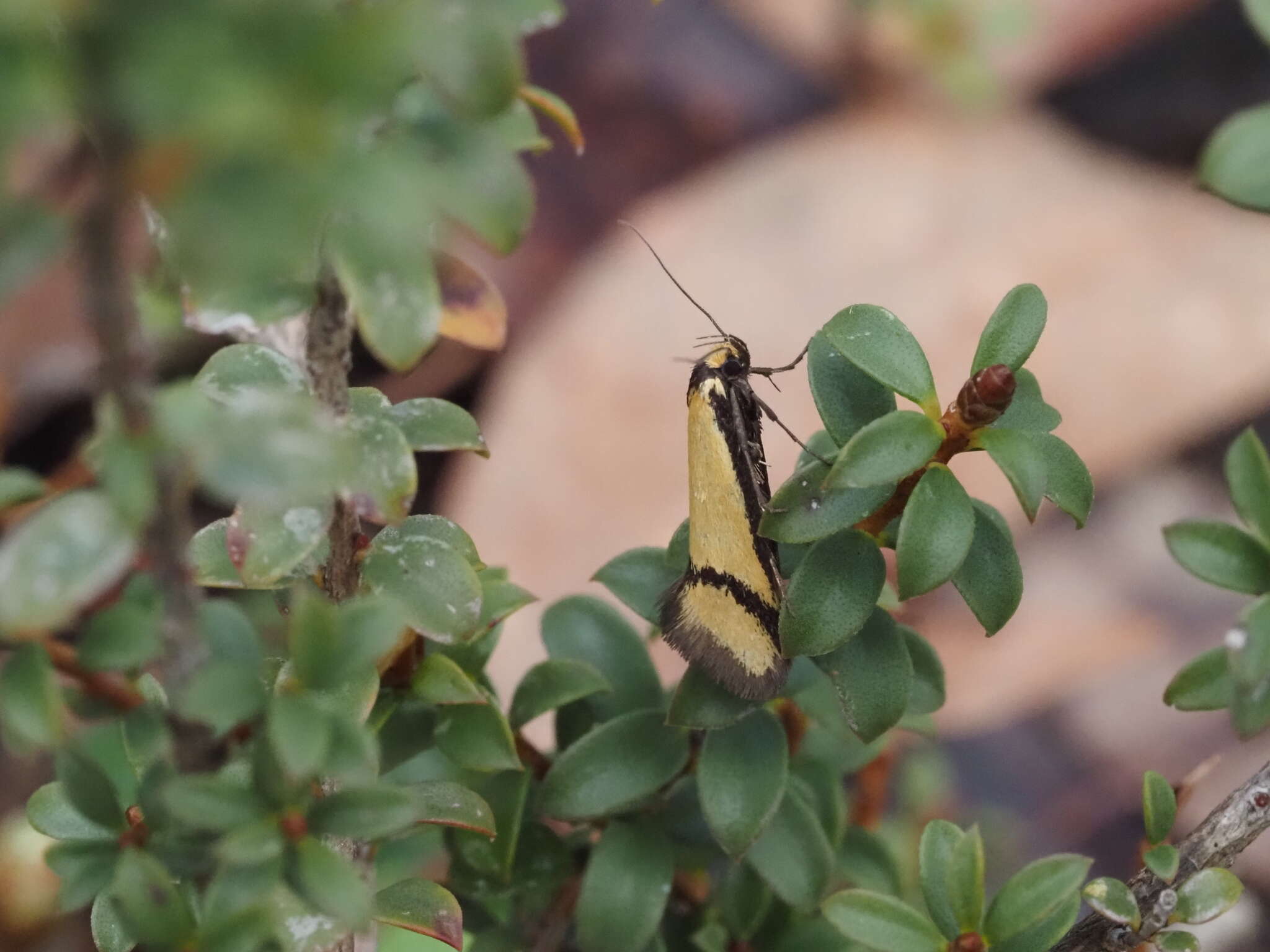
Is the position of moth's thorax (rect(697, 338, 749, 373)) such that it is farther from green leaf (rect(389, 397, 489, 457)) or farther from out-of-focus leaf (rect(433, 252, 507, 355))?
green leaf (rect(389, 397, 489, 457))

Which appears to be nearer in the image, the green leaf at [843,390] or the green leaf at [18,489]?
the green leaf at [18,489]

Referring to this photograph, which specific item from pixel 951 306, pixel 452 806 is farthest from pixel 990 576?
pixel 951 306

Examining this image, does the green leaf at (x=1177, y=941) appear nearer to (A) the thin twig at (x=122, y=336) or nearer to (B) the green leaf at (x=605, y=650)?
(B) the green leaf at (x=605, y=650)

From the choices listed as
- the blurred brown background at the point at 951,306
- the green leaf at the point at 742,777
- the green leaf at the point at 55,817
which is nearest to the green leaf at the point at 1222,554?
the green leaf at the point at 742,777

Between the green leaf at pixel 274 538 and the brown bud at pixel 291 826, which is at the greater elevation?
the green leaf at pixel 274 538

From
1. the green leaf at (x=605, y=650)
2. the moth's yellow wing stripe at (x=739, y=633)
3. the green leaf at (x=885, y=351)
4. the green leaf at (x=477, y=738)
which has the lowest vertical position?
the green leaf at (x=605, y=650)

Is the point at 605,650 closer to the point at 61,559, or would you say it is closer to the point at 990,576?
the point at 990,576
